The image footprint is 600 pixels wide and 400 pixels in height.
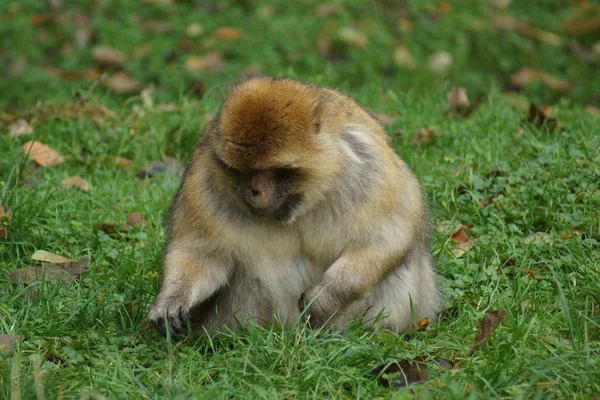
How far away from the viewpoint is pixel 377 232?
453cm

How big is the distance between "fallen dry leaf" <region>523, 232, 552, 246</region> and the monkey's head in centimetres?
163

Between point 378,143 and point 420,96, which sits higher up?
point 378,143

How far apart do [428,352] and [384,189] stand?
0.78m

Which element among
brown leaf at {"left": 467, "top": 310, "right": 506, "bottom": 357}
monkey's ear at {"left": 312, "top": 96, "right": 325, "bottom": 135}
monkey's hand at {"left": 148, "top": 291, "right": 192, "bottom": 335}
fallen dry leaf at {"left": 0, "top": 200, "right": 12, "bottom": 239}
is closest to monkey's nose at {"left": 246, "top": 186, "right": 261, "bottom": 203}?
monkey's ear at {"left": 312, "top": 96, "right": 325, "bottom": 135}

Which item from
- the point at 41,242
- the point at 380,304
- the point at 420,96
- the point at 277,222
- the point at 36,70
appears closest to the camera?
the point at 277,222

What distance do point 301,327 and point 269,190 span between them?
764 millimetres

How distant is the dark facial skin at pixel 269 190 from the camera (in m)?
4.13

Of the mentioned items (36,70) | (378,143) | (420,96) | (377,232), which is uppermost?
(378,143)

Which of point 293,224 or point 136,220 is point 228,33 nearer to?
point 136,220

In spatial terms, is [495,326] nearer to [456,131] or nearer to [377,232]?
[377,232]

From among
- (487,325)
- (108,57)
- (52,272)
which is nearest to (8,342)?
(52,272)

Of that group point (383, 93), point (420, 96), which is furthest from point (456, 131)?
point (383, 93)

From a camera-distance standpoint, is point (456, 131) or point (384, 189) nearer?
point (384, 189)

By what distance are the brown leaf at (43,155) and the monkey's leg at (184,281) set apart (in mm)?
2461
